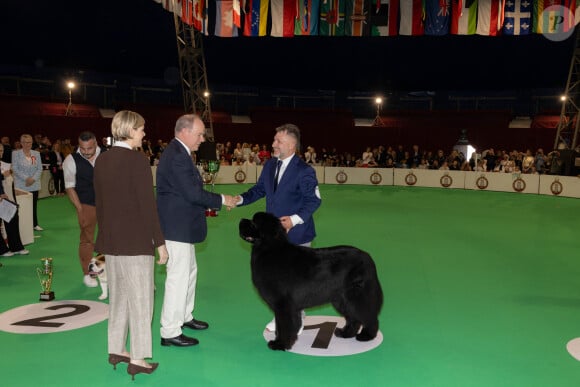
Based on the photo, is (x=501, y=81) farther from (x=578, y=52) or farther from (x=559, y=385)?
(x=559, y=385)

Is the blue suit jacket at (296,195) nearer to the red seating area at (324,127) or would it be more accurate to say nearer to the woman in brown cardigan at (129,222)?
the woman in brown cardigan at (129,222)

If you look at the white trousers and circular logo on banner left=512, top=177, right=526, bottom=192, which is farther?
circular logo on banner left=512, top=177, right=526, bottom=192

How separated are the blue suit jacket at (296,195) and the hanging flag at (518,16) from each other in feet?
60.8

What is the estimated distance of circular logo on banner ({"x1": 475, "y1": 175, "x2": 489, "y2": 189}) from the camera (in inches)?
886

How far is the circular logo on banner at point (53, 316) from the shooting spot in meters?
5.54

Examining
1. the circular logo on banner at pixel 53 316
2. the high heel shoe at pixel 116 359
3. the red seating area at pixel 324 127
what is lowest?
the circular logo on banner at pixel 53 316

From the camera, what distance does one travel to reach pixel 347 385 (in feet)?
14.3

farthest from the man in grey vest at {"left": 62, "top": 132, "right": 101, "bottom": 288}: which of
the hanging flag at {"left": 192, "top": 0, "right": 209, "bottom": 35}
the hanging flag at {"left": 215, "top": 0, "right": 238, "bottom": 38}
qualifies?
the hanging flag at {"left": 215, "top": 0, "right": 238, "bottom": 38}

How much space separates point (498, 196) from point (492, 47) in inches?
826

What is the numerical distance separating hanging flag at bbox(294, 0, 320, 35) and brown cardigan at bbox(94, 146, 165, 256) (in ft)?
62.0

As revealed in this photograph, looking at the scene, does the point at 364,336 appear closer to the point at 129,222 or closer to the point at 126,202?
the point at 129,222

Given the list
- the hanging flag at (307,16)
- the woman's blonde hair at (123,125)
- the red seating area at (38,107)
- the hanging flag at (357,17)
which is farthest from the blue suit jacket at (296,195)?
the red seating area at (38,107)

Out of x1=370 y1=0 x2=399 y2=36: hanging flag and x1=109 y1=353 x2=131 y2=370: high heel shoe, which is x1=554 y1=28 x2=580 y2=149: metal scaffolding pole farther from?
x1=109 y1=353 x2=131 y2=370: high heel shoe

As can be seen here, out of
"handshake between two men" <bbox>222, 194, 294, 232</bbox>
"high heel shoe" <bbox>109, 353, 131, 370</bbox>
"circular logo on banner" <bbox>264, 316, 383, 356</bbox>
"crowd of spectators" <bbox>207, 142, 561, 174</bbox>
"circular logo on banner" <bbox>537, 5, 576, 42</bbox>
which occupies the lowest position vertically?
"circular logo on banner" <bbox>264, 316, 383, 356</bbox>
